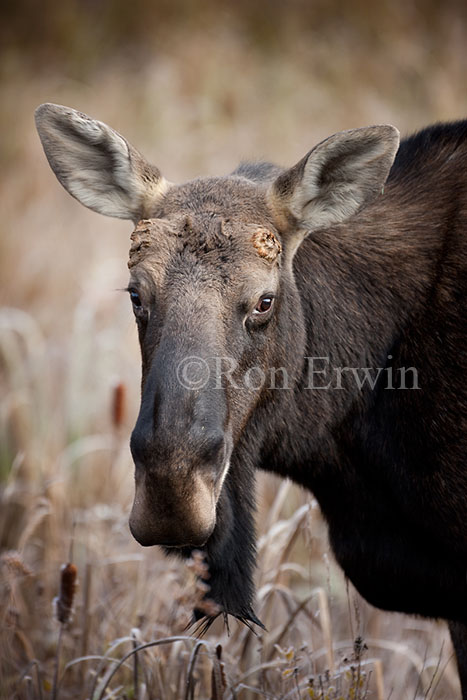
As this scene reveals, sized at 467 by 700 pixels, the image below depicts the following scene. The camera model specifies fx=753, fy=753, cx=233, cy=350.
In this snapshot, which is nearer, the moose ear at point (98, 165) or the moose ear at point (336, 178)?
the moose ear at point (336, 178)

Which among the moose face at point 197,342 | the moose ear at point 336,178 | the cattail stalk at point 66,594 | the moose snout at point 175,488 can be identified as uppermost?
the moose ear at point 336,178

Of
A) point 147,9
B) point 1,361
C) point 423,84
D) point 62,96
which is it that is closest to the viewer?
point 1,361

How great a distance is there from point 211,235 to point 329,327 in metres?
0.78

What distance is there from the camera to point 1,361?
24.2ft

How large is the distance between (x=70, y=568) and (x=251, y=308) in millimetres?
1365

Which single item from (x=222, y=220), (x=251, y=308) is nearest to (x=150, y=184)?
(x=222, y=220)

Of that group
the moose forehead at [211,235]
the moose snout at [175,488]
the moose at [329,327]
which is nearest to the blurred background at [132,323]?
the moose at [329,327]

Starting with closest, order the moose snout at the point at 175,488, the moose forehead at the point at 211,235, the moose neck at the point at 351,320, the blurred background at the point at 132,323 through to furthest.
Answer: the moose snout at the point at 175,488, the moose forehead at the point at 211,235, the moose neck at the point at 351,320, the blurred background at the point at 132,323

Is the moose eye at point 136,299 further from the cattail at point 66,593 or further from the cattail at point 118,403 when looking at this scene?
the cattail at point 118,403

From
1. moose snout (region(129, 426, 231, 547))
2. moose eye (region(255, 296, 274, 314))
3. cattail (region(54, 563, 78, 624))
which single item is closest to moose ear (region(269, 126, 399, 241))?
moose eye (region(255, 296, 274, 314))

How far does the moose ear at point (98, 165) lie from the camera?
137 inches

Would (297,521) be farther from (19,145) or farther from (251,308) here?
(19,145)

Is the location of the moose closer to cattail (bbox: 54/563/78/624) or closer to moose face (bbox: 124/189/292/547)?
moose face (bbox: 124/189/292/547)

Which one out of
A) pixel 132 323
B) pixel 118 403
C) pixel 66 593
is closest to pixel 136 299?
pixel 66 593
